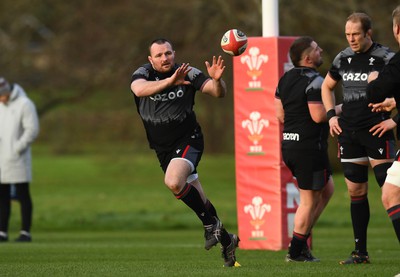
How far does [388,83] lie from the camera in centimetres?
830

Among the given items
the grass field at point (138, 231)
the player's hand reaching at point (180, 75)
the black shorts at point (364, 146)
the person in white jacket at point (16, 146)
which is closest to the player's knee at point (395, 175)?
the grass field at point (138, 231)

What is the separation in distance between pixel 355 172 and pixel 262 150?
335 centimetres

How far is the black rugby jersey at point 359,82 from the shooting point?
33.2ft

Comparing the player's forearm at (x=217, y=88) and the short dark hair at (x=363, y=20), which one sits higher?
the short dark hair at (x=363, y=20)

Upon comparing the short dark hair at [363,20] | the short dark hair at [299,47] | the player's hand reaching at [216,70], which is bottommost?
the player's hand reaching at [216,70]

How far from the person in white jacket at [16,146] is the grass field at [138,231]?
0.56m

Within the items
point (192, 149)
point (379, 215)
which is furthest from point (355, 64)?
point (379, 215)

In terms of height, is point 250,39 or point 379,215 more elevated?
point 250,39

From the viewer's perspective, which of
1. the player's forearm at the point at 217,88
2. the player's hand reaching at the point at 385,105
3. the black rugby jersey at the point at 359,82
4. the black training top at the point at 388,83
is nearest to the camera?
the black training top at the point at 388,83

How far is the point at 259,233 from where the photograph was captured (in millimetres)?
13820

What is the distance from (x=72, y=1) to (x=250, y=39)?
1575 centimetres

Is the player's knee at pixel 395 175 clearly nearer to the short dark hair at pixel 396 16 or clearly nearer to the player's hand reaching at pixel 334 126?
the short dark hair at pixel 396 16

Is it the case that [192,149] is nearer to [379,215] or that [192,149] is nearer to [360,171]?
[360,171]

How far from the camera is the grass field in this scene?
9906 mm
